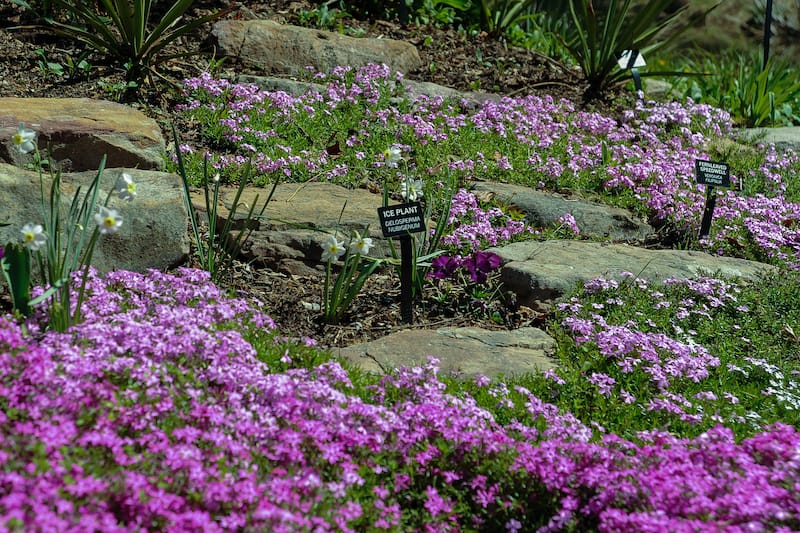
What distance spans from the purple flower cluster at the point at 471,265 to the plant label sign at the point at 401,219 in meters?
0.56

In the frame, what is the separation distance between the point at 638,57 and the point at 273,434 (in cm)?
690

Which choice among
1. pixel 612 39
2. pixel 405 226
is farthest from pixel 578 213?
pixel 612 39

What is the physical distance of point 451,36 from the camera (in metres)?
9.23

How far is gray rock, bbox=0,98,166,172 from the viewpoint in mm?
5074

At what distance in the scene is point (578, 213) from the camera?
19.2 feet

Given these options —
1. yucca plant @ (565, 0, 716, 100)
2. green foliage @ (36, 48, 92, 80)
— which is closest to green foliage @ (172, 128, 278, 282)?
green foliage @ (36, 48, 92, 80)

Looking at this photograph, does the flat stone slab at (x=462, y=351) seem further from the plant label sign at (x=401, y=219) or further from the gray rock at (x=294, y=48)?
the gray rock at (x=294, y=48)

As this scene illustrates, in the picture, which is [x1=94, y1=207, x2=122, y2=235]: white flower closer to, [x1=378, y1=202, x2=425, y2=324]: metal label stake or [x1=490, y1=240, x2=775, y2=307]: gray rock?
[x1=378, y1=202, x2=425, y2=324]: metal label stake

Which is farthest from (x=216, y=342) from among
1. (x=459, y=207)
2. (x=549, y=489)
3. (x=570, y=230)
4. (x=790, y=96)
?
(x=790, y=96)

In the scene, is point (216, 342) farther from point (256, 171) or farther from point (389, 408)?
point (256, 171)

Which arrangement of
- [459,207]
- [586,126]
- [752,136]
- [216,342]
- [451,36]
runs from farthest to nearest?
[451,36] < [752,136] < [586,126] < [459,207] < [216,342]

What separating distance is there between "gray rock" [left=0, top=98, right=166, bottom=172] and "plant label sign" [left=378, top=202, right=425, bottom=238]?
1.92 metres

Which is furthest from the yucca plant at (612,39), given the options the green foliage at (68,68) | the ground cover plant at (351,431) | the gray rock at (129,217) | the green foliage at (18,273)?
the green foliage at (18,273)

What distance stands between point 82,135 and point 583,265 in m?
3.14
